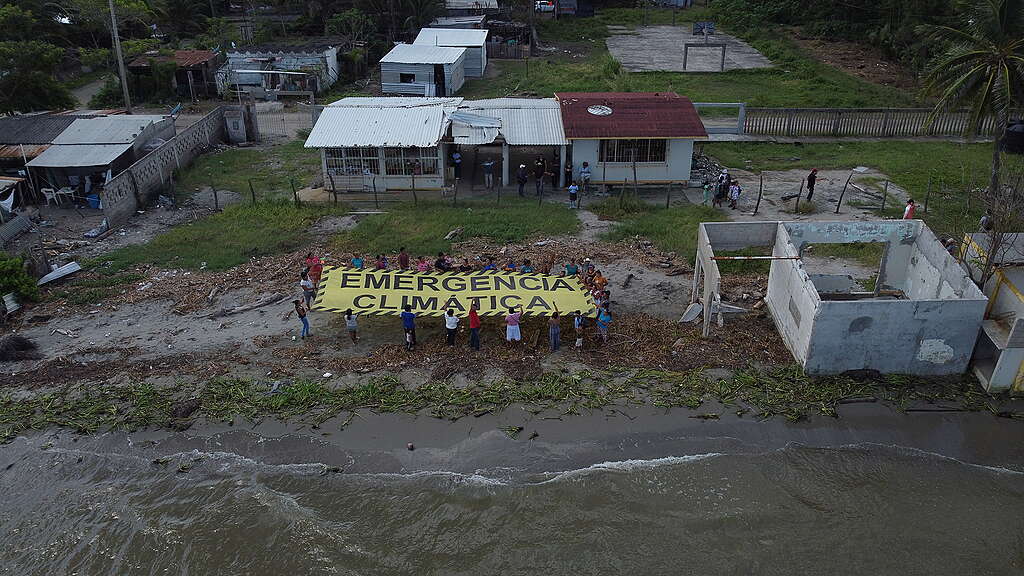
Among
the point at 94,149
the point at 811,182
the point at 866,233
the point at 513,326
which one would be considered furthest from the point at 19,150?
the point at 811,182

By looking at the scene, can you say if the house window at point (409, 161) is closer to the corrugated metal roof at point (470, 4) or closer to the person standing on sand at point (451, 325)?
the person standing on sand at point (451, 325)

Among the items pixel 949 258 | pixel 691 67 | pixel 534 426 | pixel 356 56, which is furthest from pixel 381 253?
pixel 691 67

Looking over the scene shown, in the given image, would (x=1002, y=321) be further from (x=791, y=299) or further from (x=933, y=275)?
(x=791, y=299)

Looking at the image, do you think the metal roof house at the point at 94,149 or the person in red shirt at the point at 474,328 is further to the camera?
the metal roof house at the point at 94,149

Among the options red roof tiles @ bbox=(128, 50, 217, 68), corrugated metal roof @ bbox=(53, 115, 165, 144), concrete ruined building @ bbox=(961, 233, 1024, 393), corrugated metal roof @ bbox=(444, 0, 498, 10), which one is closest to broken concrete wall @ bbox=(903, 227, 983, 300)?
concrete ruined building @ bbox=(961, 233, 1024, 393)

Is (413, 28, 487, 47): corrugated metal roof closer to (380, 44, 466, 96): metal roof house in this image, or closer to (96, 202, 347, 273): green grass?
(380, 44, 466, 96): metal roof house

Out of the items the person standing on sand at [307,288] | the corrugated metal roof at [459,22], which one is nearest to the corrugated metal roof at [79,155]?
the person standing on sand at [307,288]

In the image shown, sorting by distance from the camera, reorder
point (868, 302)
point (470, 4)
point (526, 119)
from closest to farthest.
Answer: point (868, 302) → point (526, 119) → point (470, 4)
